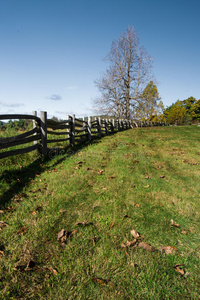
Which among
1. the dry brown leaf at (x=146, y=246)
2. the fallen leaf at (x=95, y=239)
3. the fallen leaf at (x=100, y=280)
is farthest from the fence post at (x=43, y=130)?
the fallen leaf at (x=100, y=280)

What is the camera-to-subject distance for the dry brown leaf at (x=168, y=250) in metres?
2.45

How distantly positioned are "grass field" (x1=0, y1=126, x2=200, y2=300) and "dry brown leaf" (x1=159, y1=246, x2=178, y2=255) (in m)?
0.01

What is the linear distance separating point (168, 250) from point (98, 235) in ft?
3.37

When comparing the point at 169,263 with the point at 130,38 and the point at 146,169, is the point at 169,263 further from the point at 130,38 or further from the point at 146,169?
the point at 130,38

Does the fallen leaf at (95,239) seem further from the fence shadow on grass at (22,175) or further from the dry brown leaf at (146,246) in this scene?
the fence shadow on grass at (22,175)

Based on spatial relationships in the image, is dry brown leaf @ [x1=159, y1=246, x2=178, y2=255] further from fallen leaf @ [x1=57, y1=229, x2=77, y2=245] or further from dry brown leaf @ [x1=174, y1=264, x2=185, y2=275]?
fallen leaf @ [x1=57, y1=229, x2=77, y2=245]

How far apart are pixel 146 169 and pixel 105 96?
2347 cm

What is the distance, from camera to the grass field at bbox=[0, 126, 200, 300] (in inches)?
76.0

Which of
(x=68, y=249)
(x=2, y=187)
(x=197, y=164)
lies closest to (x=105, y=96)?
(x=197, y=164)

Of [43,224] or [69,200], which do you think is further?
[69,200]

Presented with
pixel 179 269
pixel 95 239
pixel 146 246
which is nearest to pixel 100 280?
pixel 95 239

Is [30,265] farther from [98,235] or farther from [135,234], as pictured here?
[135,234]

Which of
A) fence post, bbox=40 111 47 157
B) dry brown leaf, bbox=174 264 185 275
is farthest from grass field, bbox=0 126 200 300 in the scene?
fence post, bbox=40 111 47 157

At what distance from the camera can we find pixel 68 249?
2.39 metres
